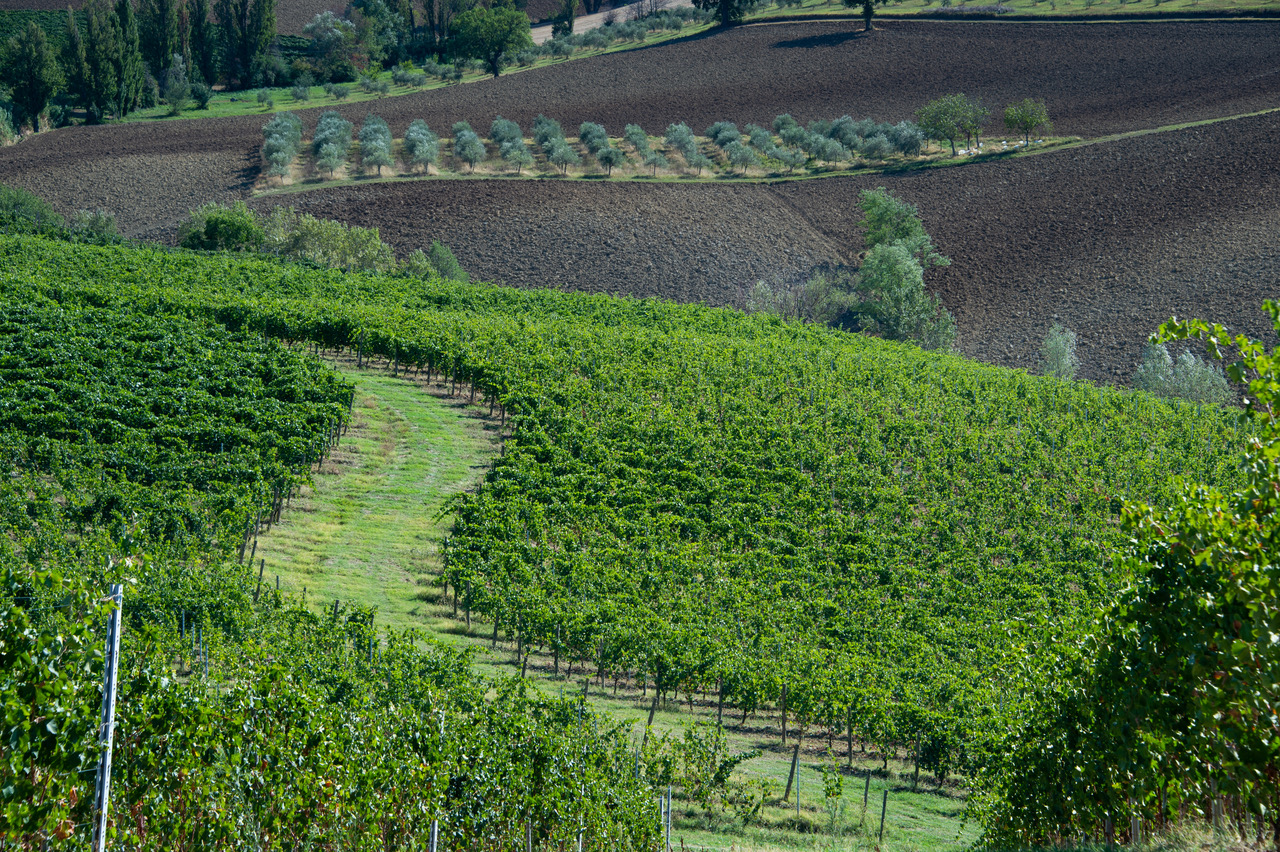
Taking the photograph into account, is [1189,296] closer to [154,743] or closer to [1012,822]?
[1012,822]

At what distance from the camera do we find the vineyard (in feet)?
41.3

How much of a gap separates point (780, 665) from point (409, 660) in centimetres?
819

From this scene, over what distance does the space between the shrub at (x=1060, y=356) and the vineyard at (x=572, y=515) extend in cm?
779

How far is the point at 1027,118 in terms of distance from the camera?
8400 centimetres

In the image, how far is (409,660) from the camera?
58.2ft

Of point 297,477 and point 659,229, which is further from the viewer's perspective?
point 659,229

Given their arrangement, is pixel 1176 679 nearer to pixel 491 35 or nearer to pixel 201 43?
pixel 491 35

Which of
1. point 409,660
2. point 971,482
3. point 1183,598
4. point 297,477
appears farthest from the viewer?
point 971,482

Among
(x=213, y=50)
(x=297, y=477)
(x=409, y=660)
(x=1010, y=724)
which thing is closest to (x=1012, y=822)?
(x=1010, y=724)

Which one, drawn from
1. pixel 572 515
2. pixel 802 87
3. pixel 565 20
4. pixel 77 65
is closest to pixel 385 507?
pixel 572 515

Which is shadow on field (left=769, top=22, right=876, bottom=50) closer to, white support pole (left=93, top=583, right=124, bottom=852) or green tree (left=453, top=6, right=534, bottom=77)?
green tree (left=453, top=6, right=534, bottom=77)

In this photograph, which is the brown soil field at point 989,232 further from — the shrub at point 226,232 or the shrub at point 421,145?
the shrub at point 226,232

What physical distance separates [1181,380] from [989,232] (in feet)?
79.0

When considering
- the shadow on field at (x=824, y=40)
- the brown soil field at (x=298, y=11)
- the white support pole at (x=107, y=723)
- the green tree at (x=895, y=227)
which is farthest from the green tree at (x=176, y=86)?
the white support pole at (x=107, y=723)
